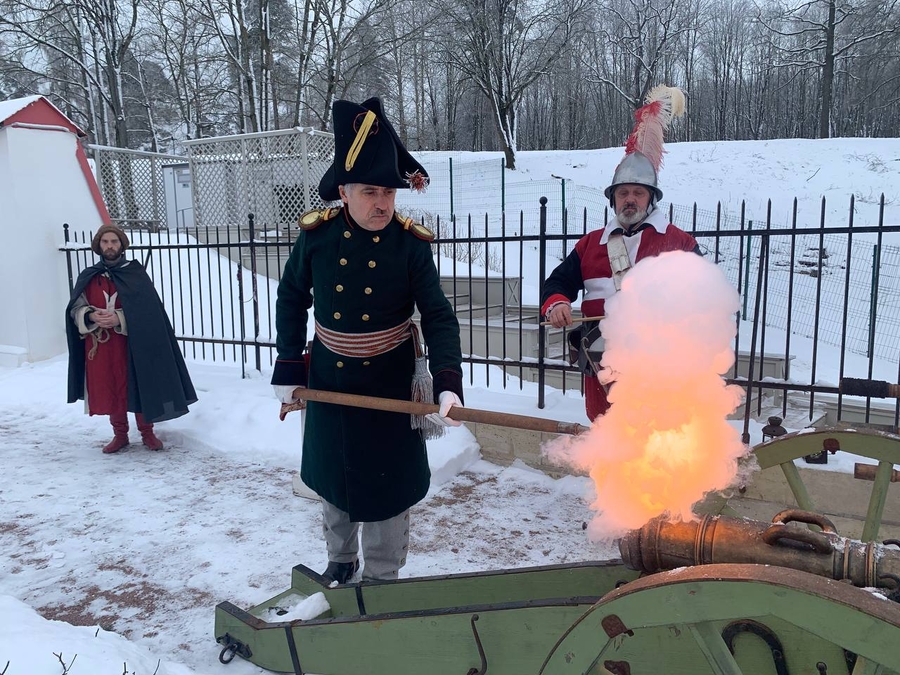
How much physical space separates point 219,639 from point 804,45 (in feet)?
119

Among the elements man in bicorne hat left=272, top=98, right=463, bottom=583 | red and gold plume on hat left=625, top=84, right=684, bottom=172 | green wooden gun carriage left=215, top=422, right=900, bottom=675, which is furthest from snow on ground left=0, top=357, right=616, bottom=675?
red and gold plume on hat left=625, top=84, right=684, bottom=172

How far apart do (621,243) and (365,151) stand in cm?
135

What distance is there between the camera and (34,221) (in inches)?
305

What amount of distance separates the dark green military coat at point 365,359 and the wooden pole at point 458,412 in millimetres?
203

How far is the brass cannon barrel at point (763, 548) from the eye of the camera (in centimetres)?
138

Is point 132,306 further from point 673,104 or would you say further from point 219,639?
point 673,104

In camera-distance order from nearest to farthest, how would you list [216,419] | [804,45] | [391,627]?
[391,627] → [216,419] → [804,45]

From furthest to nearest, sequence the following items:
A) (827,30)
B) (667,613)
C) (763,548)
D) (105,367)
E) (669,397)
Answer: (827,30) → (105,367) → (669,397) → (763,548) → (667,613)

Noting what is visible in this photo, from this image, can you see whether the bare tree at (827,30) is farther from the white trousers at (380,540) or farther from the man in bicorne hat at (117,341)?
the white trousers at (380,540)

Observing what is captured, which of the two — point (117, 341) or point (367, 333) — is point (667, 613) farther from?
point (117, 341)

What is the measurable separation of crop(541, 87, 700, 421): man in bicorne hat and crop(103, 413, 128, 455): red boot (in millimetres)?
3632

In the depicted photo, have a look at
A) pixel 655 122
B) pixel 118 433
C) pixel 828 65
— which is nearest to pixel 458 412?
pixel 655 122

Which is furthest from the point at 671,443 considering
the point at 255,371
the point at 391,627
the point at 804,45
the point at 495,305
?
the point at 804,45

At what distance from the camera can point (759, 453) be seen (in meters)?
2.16
